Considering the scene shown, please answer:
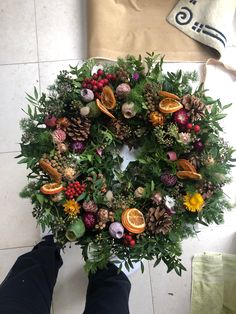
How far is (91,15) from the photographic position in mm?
1231

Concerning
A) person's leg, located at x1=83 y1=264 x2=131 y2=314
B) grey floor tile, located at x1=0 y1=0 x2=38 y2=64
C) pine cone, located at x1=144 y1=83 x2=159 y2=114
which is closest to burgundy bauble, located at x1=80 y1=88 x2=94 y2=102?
pine cone, located at x1=144 y1=83 x2=159 y2=114

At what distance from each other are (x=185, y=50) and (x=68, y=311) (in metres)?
0.88

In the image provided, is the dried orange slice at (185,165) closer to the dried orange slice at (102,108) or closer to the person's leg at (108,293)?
the dried orange slice at (102,108)

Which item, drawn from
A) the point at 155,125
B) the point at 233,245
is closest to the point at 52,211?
the point at 155,125

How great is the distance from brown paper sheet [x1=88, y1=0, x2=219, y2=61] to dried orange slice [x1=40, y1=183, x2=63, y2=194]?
566 millimetres

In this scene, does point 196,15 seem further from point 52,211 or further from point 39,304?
point 39,304

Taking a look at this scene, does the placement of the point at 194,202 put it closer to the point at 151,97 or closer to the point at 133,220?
the point at 133,220

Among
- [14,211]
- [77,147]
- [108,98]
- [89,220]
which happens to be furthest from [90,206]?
[14,211]

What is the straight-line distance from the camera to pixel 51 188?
79cm

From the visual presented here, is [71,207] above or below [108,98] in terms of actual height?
below

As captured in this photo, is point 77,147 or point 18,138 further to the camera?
point 18,138

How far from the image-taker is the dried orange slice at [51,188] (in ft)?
2.57

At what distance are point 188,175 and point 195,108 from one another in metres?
0.14

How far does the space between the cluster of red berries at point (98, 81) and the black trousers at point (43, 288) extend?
43 cm
